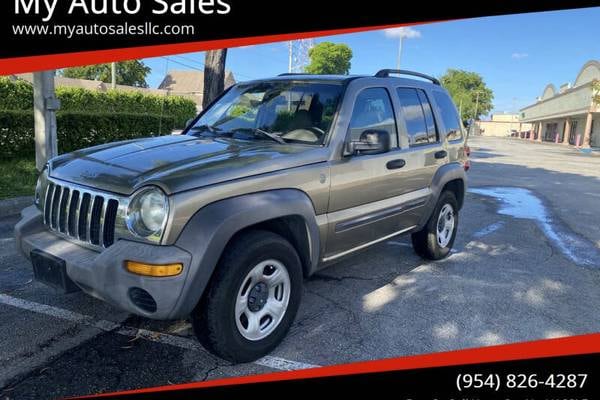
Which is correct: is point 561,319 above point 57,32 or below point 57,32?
below

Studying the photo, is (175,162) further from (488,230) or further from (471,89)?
(471,89)

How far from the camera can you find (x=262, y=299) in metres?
3.23

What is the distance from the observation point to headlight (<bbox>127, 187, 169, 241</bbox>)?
2750 millimetres

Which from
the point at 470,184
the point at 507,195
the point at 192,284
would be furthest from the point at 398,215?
the point at 470,184

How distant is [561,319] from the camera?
4086 millimetres

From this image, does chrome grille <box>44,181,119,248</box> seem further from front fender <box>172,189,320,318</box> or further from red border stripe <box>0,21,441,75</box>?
red border stripe <box>0,21,441,75</box>

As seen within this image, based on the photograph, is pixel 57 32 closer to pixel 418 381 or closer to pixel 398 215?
pixel 398 215

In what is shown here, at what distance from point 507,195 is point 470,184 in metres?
1.77

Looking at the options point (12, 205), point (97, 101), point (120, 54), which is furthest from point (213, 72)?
point (97, 101)

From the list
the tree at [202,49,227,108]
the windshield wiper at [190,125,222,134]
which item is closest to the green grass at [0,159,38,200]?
the tree at [202,49,227,108]

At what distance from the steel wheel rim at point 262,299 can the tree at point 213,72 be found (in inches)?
266

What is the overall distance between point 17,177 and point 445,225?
7291 millimetres

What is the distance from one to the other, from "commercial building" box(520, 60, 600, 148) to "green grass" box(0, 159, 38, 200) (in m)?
39.9

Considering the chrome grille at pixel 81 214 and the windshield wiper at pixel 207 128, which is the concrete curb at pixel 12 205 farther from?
the chrome grille at pixel 81 214
